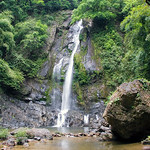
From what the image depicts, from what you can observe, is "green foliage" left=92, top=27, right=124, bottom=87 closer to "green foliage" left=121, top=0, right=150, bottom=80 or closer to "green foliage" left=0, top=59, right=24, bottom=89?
"green foliage" left=121, top=0, right=150, bottom=80

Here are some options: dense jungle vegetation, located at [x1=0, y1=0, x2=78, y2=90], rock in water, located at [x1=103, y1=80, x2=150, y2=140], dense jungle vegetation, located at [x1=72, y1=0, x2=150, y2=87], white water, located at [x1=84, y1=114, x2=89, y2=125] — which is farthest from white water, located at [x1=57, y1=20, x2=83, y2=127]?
rock in water, located at [x1=103, y1=80, x2=150, y2=140]

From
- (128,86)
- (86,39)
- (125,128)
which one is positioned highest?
(86,39)

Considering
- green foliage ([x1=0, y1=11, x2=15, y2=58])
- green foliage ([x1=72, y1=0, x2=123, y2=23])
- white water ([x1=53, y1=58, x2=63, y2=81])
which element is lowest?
white water ([x1=53, y1=58, x2=63, y2=81])

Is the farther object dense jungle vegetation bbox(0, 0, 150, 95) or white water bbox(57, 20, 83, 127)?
white water bbox(57, 20, 83, 127)

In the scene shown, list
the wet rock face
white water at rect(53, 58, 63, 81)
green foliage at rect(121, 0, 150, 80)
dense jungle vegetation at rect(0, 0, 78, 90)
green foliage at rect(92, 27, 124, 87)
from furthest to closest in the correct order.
A: white water at rect(53, 58, 63, 81) → green foliage at rect(92, 27, 124, 87) → dense jungle vegetation at rect(0, 0, 78, 90) → the wet rock face → green foliage at rect(121, 0, 150, 80)

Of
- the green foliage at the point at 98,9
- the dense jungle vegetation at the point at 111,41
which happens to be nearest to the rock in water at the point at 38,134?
the dense jungle vegetation at the point at 111,41

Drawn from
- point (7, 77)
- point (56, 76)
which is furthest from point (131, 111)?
point (56, 76)

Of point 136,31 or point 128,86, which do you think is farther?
point 136,31

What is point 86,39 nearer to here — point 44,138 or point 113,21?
point 113,21

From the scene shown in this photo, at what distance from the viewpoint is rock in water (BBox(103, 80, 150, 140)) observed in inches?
267

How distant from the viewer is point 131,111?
6902 millimetres

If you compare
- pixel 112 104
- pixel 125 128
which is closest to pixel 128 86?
pixel 112 104

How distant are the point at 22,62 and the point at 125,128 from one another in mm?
16911

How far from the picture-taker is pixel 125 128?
7.04m
